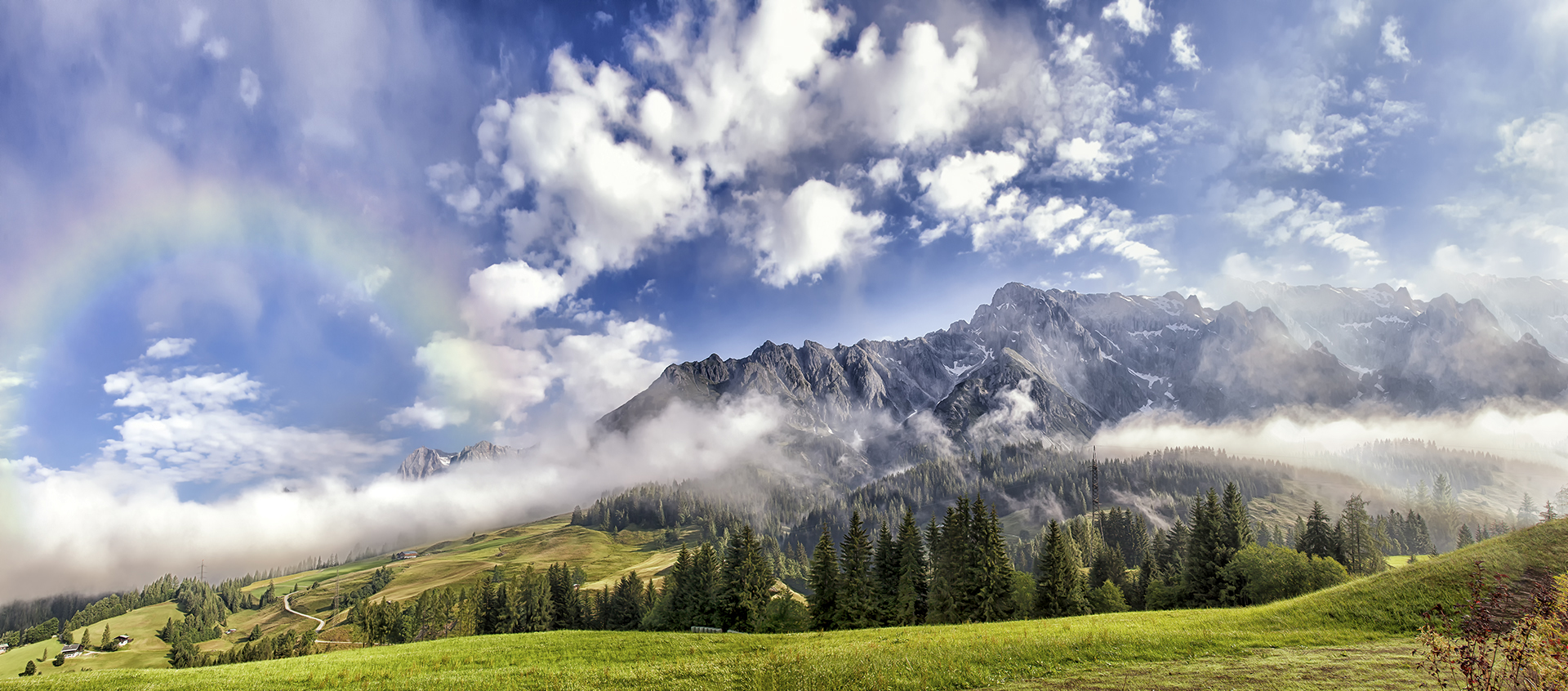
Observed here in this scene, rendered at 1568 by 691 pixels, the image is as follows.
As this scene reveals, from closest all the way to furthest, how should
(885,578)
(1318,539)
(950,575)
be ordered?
(950,575) < (885,578) < (1318,539)

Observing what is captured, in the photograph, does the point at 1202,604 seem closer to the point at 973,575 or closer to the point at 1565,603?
the point at 973,575

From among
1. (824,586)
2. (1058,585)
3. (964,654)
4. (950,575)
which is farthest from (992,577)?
(964,654)

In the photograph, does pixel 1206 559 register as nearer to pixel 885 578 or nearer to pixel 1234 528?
pixel 1234 528

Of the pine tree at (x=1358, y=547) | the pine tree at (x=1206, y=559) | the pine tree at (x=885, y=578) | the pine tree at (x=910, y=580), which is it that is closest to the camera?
the pine tree at (x=910, y=580)

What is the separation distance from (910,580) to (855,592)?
22.8 ft

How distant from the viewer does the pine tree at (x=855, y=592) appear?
6912cm

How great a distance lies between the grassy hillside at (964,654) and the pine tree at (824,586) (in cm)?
3502

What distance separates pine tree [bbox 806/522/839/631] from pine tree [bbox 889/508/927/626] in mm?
7281

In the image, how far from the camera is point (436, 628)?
125 metres

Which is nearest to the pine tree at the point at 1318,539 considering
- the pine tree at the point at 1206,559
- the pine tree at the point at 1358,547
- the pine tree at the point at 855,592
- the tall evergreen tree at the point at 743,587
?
the pine tree at the point at 1358,547

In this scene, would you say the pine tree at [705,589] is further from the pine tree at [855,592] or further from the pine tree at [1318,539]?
the pine tree at [1318,539]

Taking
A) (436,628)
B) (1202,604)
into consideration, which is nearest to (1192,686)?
(1202,604)

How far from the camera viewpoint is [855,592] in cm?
7012

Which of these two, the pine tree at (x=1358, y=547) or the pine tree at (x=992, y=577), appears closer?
the pine tree at (x=992, y=577)
